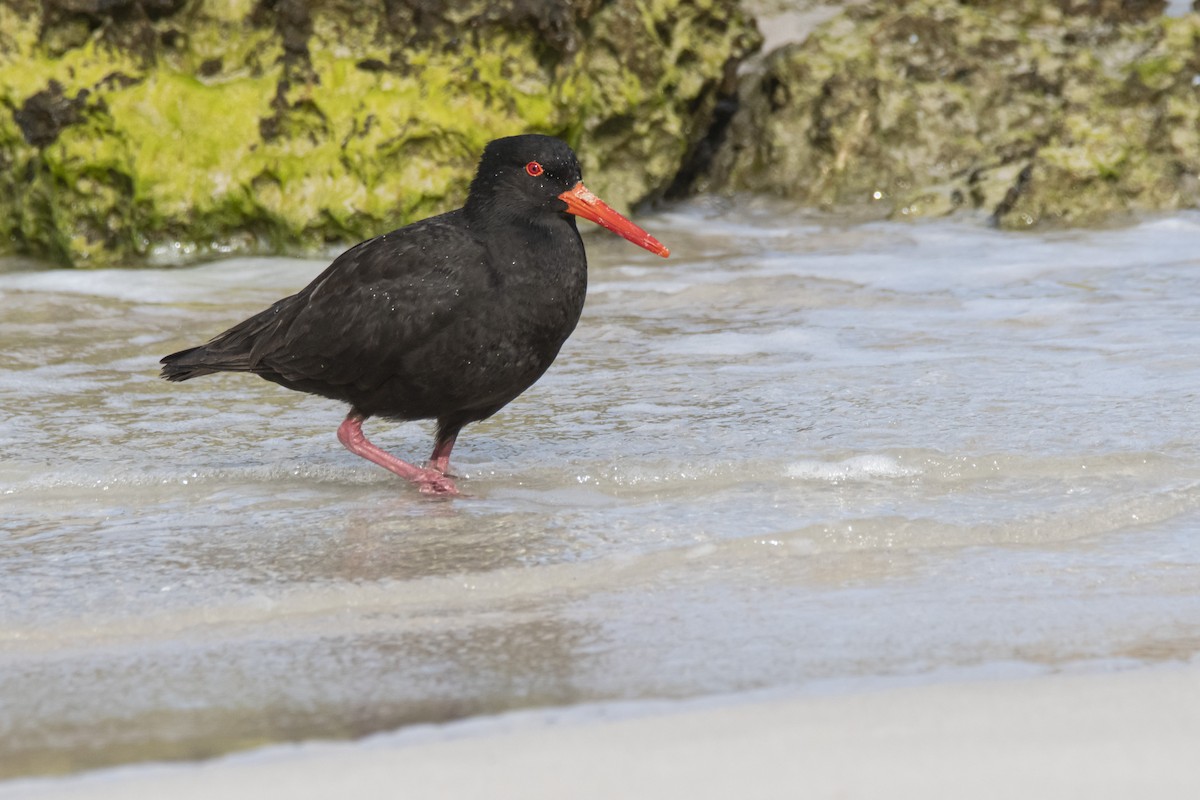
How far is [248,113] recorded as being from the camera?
7879mm

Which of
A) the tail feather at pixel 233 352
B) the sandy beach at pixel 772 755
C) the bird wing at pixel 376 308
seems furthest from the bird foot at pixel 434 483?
the sandy beach at pixel 772 755

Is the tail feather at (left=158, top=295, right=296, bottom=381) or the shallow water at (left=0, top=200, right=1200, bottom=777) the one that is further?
the tail feather at (left=158, top=295, right=296, bottom=381)

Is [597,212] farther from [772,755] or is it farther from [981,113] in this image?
[981,113]

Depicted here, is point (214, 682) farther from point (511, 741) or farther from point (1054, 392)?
point (1054, 392)

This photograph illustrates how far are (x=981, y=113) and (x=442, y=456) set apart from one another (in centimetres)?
588

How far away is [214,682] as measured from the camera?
2824 mm

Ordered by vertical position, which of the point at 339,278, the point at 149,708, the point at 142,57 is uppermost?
the point at 142,57

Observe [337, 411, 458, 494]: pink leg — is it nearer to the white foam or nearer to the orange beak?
the orange beak

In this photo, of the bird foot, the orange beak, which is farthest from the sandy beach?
the orange beak

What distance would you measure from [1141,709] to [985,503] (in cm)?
132

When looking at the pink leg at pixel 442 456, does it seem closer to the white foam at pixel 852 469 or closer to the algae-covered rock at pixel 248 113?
the white foam at pixel 852 469

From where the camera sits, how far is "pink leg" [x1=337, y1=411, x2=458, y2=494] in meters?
4.27

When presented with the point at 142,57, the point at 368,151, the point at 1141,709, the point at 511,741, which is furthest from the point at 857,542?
the point at 142,57

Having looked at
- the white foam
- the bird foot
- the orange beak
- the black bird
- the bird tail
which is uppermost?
the orange beak
